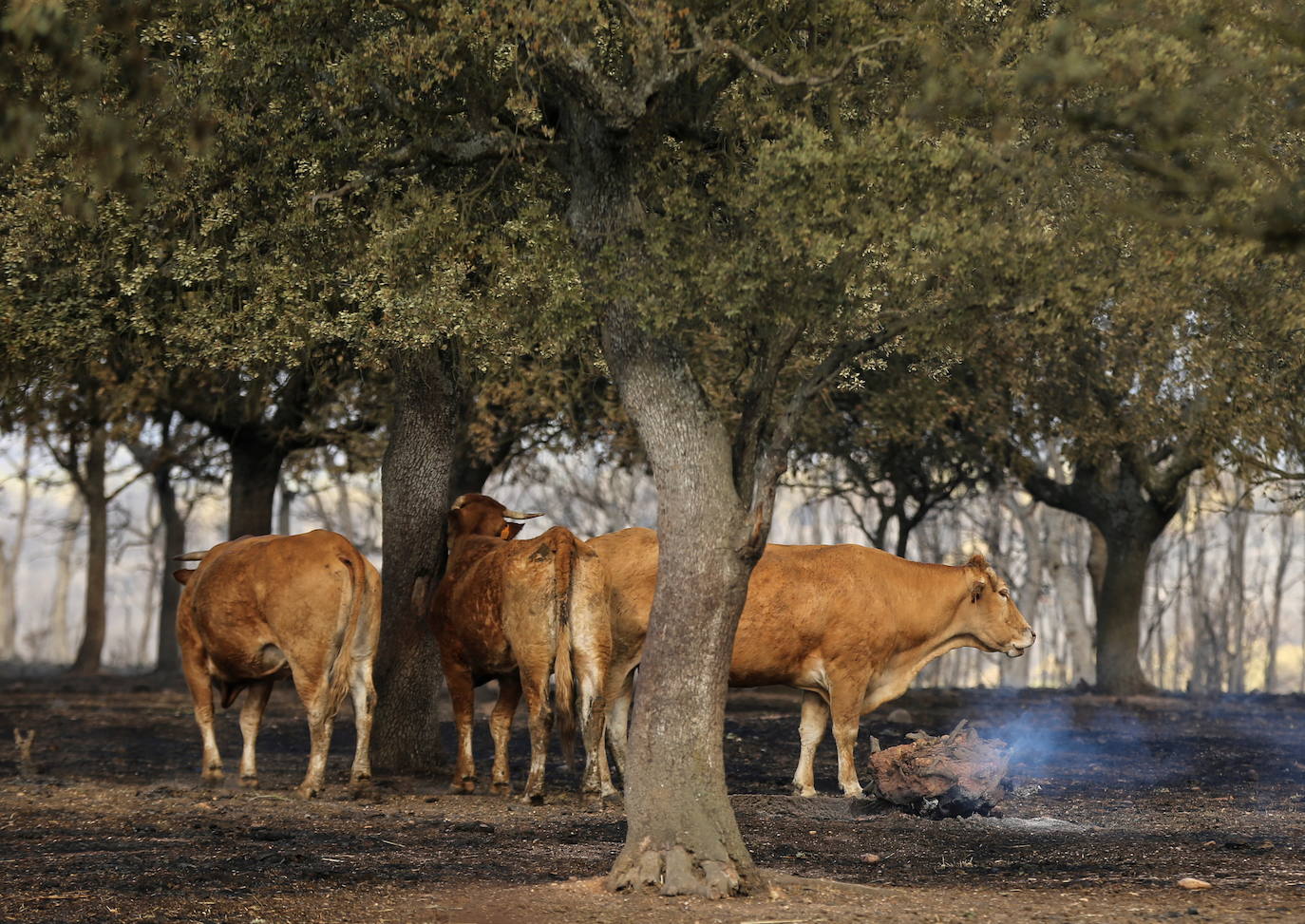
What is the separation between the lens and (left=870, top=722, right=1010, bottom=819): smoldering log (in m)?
12.8

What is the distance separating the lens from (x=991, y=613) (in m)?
16.3

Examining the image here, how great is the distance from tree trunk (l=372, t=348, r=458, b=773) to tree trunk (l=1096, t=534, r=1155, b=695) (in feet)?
54.4

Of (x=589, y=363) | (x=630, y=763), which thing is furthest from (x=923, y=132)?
(x=589, y=363)

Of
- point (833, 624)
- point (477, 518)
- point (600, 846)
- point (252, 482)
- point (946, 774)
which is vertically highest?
point (252, 482)

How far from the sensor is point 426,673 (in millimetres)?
16141

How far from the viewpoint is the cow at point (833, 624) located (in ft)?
50.2

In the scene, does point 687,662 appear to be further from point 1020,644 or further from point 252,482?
point 252,482

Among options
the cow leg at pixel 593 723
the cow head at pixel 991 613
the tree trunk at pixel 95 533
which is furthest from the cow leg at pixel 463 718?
the tree trunk at pixel 95 533

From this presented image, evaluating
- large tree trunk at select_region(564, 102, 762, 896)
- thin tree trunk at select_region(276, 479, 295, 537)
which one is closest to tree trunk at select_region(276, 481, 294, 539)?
thin tree trunk at select_region(276, 479, 295, 537)

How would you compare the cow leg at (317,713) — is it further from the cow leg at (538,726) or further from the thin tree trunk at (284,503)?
the thin tree trunk at (284,503)

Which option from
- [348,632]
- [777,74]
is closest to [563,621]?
[348,632]

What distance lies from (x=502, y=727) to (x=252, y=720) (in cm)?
272

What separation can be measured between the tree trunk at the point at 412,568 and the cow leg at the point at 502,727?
0.96 m

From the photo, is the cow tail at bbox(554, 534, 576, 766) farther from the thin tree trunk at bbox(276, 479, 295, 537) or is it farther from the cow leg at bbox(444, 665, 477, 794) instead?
the thin tree trunk at bbox(276, 479, 295, 537)
